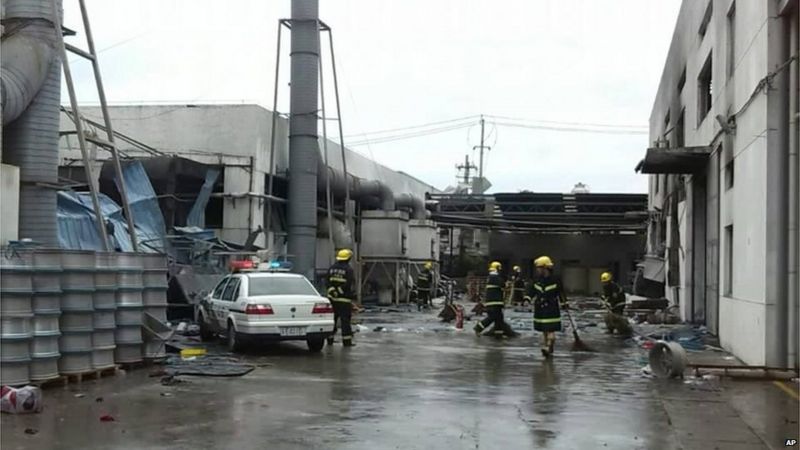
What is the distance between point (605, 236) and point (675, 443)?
143 feet

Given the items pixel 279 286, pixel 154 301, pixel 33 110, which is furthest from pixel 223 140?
pixel 154 301

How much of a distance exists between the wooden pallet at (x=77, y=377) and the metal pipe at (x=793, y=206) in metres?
9.55

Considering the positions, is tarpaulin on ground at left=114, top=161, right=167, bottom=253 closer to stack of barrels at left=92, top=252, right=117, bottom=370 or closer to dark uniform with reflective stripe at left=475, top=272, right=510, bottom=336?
dark uniform with reflective stripe at left=475, top=272, right=510, bottom=336

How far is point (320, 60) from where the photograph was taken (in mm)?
26641

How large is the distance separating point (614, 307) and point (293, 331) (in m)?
9.33

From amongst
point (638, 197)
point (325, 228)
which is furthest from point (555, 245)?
point (325, 228)

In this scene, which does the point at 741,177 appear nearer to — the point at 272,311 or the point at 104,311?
the point at 272,311

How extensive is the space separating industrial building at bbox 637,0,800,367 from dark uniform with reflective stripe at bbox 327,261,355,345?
280 inches

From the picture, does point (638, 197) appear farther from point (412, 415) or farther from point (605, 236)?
point (412, 415)

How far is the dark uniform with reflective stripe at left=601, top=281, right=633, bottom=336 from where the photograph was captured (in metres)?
19.9

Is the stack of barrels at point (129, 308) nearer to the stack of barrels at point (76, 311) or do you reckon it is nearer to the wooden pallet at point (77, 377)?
the wooden pallet at point (77, 377)

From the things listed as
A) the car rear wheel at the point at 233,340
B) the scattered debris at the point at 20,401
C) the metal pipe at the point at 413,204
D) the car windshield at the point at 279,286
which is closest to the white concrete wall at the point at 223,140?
the car windshield at the point at 279,286

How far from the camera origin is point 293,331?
14477mm

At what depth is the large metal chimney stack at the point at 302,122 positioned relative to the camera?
83.9 ft
